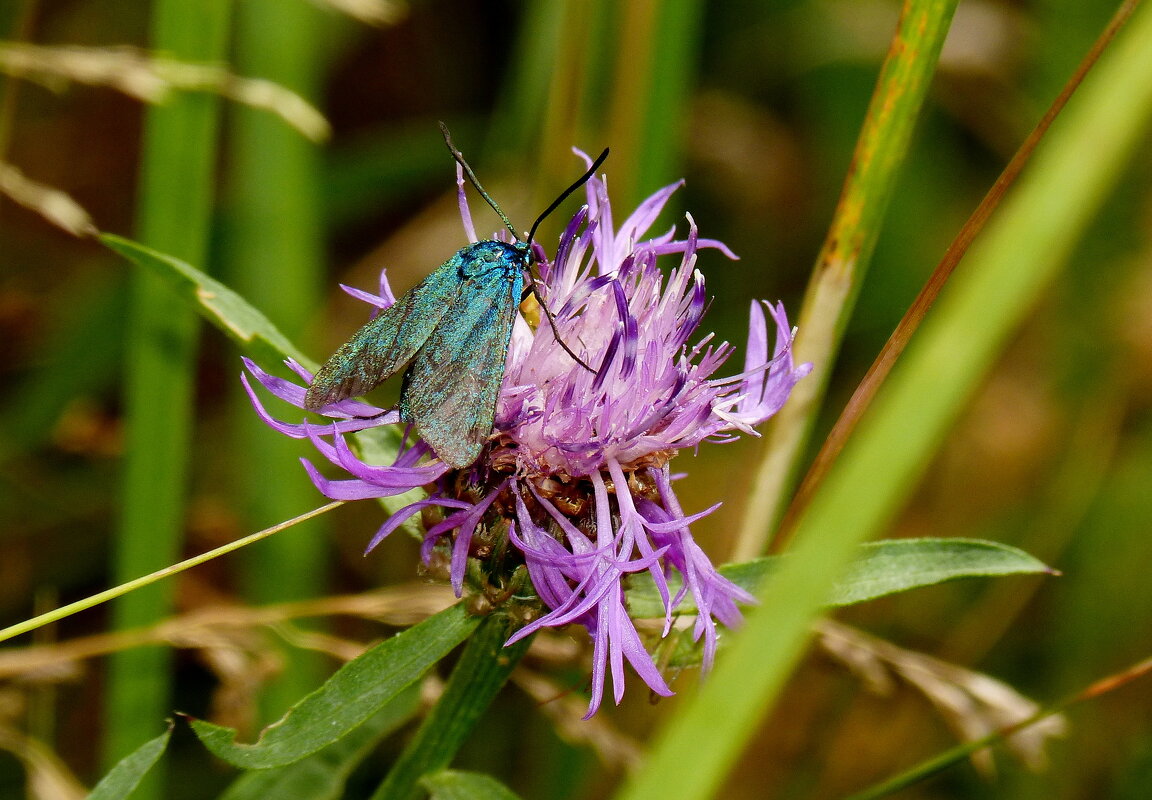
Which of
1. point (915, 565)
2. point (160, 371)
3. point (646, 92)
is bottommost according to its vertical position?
point (915, 565)

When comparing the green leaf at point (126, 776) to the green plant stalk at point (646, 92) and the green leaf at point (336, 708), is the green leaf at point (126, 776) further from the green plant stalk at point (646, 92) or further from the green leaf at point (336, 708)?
the green plant stalk at point (646, 92)

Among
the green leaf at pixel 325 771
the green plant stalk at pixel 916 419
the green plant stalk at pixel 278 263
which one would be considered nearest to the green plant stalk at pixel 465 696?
the green leaf at pixel 325 771

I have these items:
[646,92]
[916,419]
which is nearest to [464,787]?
[916,419]

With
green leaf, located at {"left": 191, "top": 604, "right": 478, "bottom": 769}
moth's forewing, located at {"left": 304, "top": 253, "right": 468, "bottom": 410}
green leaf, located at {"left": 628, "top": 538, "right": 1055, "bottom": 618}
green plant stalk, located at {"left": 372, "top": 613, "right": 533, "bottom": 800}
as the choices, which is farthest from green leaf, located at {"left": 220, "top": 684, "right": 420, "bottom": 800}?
green leaf, located at {"left": 628, "top": 538, "right": 1055, "bottom": 618}

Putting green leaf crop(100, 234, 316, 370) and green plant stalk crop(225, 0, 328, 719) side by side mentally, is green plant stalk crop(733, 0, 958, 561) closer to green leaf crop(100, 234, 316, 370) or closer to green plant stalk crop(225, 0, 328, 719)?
green leaf crop(100, 234, 316, 370)

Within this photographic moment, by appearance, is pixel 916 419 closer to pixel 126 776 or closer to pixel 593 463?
pixel 593 463

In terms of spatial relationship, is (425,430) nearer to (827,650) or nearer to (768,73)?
(827,650)
